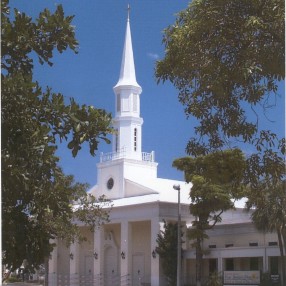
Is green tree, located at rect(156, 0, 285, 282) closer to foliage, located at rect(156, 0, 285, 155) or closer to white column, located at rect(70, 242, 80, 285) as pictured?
foliage, located at rect(156, 0, 285, 155)

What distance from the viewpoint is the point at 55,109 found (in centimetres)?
761

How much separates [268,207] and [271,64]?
84.1 ft

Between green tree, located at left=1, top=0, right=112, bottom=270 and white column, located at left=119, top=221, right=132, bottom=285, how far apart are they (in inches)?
1480

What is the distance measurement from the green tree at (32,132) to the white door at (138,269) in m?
38.2

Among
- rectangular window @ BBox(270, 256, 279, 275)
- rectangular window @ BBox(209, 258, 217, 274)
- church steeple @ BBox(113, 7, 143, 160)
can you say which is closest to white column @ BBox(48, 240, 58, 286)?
church steeple @ BBox(113, 7, 143, 160)

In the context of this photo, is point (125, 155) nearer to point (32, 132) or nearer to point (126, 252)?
point (126, 252)

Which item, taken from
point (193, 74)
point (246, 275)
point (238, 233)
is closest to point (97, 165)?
point (238, 233)

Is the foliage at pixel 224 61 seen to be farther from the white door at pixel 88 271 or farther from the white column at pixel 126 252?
the white door at pixel 88 271

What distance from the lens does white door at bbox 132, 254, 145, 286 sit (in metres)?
46.2

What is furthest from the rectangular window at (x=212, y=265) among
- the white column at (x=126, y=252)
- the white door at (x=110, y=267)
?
the white door at (x=110, y=267)

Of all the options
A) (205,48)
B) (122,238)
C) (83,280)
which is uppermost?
(205,48)

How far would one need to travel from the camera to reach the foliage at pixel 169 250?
41750 millimetres

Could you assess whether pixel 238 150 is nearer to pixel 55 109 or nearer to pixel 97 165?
pixel 55 109

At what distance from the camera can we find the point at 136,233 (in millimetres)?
49125
